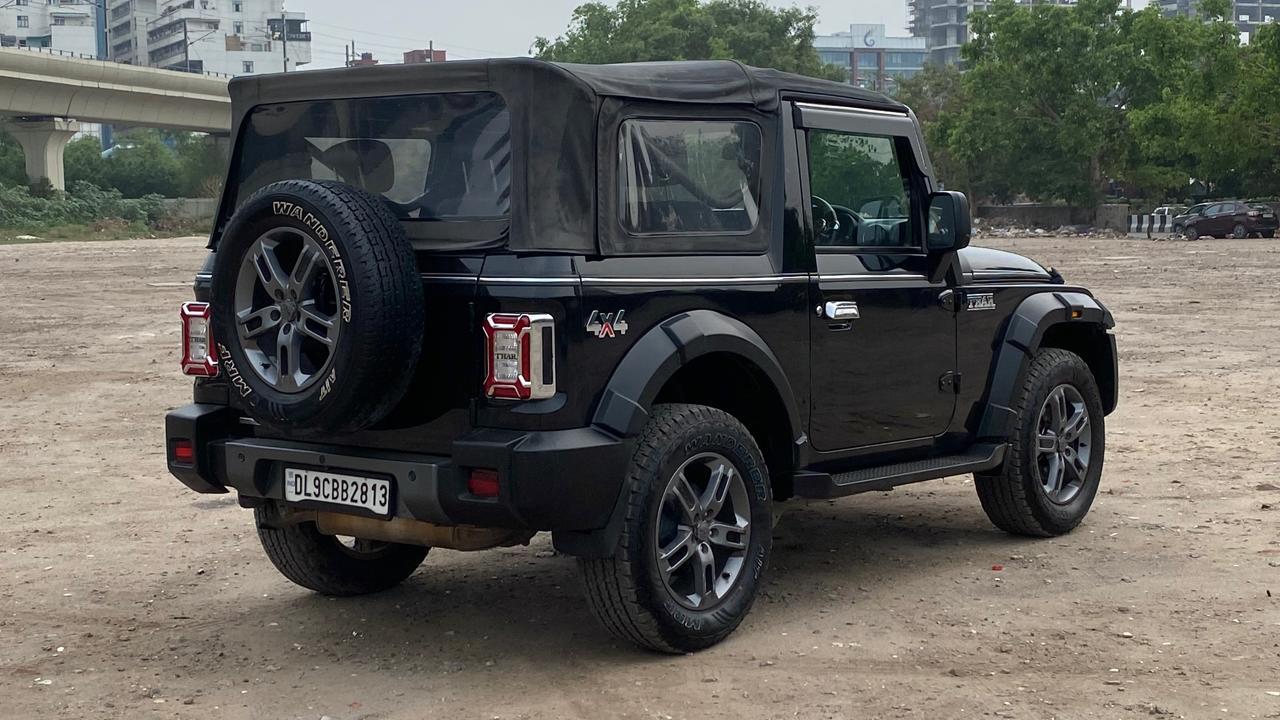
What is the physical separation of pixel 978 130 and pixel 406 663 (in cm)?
6746

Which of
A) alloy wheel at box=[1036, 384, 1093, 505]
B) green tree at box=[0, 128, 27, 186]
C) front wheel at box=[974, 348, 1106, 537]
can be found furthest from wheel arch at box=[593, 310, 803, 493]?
green tree at box=[0, 128, 27, 186]

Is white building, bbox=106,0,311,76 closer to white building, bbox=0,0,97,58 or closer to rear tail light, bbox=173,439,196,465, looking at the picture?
white building, bbox=0,0,97,58

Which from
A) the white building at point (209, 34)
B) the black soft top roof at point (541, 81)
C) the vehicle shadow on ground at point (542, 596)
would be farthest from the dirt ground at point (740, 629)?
the white building at point (209, 34)

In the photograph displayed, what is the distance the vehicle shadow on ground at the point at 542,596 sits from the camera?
5719mm

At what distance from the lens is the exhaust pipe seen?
539 cm

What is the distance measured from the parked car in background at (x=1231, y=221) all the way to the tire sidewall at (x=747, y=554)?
4611 centimetres

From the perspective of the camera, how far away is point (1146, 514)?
7.90 m

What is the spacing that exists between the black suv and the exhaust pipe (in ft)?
0.04

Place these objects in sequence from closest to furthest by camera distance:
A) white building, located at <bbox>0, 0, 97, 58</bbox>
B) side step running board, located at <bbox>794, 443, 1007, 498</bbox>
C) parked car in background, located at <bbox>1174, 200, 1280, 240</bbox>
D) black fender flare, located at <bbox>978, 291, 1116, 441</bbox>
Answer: side step running board, located at <bbox>794, 443, 1007, 498</bbox> → black fender flare, located at <bbox>978, 291, 1116, 441</bbox> → parked car in background, located at <bbox>1174, 200, 1280, 240</bbox> → white building, located at <bbox>0, 0, 97, 58</bbox>

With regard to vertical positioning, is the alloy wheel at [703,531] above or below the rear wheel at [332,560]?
above

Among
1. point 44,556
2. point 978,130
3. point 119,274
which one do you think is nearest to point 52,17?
point 978,130

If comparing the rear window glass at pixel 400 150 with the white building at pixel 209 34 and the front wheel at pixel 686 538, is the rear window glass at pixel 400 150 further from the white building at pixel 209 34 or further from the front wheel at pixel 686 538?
the white building at pixel 209 34

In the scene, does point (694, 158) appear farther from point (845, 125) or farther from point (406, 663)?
point (406, 663)

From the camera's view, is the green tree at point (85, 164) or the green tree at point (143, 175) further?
the green tree at point (143, 175)
